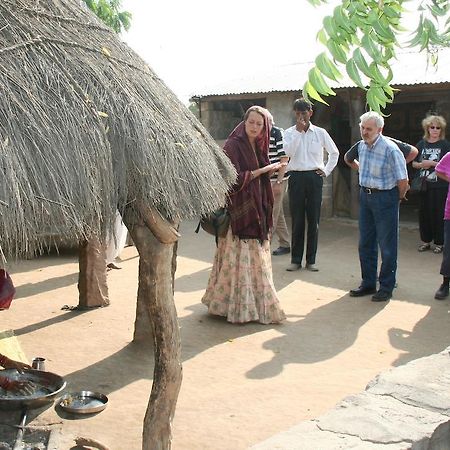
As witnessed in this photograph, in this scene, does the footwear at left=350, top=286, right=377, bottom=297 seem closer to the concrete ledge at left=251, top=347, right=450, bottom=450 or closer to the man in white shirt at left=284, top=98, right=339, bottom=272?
the man in white shirt at left=284, top=98, right=339, bottom=272

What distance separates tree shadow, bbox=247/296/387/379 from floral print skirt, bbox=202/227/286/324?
0.27 meters

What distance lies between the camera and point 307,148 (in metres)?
8.54

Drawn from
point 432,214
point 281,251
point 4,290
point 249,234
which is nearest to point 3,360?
point 4,290

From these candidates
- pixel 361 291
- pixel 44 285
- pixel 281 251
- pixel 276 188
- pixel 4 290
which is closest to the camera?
pixel 4 290

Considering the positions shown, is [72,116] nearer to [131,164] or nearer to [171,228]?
[131,164]

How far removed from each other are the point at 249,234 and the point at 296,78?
810 centimetres

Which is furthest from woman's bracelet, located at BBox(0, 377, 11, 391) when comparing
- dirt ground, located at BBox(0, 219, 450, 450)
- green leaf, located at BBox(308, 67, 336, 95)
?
green leaf, located at BBox(308, 67, 336, 95)

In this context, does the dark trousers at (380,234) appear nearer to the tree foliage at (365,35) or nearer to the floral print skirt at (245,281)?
the floral print skirt at (245,281)

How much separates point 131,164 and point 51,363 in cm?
282

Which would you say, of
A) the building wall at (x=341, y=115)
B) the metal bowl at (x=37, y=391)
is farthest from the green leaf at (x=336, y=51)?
the building wall at (x=341, y=115)

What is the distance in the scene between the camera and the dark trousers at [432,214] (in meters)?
9.52

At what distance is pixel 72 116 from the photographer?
3.05 metres

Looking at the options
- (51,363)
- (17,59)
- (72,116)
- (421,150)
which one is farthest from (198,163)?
(421,150)

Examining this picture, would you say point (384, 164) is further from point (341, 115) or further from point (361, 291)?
point (341, 115)
